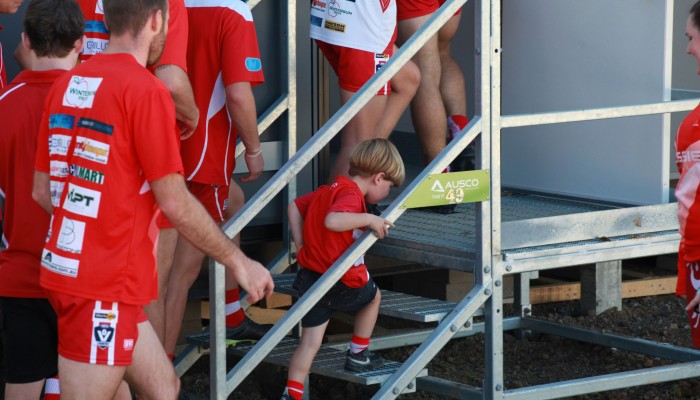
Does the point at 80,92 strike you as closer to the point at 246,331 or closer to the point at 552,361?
the point at 246,331

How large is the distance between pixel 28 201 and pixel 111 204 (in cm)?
54

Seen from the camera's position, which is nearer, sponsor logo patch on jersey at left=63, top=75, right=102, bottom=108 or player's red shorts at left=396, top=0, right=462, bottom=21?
sponsor logo patch on jersey at left=63, top=75, right=102, bottom=108

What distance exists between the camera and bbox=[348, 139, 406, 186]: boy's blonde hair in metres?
4.34

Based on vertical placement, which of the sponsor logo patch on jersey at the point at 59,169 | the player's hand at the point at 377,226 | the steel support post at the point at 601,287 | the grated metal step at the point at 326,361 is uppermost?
the sponsor logo patch on jersey at the point at 59,169

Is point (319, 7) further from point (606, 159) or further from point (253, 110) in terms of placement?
point (606, 159)

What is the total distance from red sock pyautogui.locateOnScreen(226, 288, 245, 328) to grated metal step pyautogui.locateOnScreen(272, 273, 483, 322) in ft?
0.64

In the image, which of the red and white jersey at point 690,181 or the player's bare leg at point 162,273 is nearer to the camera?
the red and white jersey at point 690,181

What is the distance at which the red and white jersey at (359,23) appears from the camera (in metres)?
4.80

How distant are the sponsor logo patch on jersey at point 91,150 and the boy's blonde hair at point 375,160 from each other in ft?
4.50

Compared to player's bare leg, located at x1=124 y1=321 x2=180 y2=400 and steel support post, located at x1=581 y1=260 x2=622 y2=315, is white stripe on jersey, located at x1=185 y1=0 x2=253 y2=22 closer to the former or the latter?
player's bare leg, located at x1=124 y1=321 x2=180 y2=400

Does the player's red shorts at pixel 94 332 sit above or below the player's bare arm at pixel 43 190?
below

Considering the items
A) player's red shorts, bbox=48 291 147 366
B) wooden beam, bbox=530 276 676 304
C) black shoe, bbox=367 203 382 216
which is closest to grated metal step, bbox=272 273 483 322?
black shoe, bbox=367 203 382 216

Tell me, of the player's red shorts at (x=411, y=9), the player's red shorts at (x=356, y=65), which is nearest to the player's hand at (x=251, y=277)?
the player's red shorts at (x=356, y=65)

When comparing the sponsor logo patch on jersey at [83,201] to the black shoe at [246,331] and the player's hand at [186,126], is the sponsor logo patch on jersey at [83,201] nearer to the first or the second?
the player's hand at [186,126]
